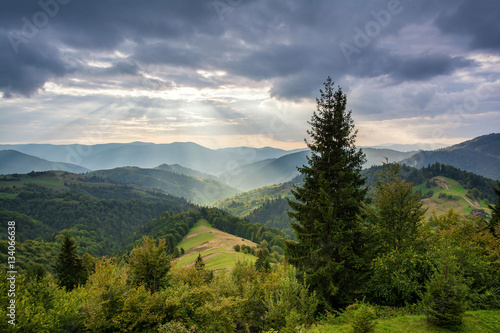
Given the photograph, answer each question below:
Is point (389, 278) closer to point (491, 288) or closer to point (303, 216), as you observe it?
point (491, 288)

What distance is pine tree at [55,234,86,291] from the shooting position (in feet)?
148

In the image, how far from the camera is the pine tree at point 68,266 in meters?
45.1

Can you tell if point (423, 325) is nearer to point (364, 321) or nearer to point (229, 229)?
point (364, 321)

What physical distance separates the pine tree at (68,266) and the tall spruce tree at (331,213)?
47101 mm

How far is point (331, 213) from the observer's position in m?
18.2

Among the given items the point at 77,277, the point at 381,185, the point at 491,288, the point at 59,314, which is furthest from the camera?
the point at 77,277

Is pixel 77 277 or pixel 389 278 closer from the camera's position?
pixel 389 278

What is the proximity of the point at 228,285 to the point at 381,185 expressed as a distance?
2134cm

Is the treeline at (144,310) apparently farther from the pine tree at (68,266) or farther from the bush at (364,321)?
the pine tree at (68,266)

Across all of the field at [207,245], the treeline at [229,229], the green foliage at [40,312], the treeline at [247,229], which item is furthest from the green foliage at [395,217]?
the treeline at [247,229]

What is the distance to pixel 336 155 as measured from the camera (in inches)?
782

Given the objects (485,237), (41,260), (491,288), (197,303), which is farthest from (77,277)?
(41,260)

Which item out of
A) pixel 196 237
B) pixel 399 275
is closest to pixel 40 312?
pixel 399 275

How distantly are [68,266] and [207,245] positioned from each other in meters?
90.9
